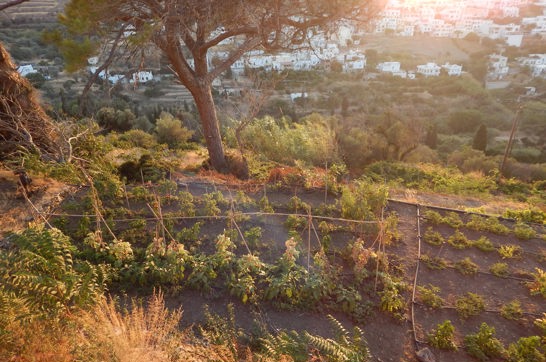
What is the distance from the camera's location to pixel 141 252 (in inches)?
147

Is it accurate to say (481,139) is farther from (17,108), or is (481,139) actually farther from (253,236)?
(17,108)

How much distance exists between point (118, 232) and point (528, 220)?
592 centimetres

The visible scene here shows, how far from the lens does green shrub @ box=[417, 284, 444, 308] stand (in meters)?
3.44

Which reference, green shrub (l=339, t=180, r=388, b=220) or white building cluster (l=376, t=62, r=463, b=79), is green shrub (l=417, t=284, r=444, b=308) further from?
white building cluster (l=376, t=62, r=463, b=79)

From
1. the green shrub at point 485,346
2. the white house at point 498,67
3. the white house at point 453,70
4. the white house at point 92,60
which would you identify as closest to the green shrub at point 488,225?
the green shrub at point 485,346

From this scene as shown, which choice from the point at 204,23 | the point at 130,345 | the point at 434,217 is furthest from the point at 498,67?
the point at 130,345

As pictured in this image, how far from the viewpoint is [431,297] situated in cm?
348

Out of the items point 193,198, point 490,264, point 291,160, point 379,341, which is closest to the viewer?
point 379,341

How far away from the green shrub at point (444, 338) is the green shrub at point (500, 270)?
140 cm

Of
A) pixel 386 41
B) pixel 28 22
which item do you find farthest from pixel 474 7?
pixel 28 22

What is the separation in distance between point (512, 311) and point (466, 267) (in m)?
0.70

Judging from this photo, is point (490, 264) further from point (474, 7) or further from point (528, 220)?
point (474, 7)

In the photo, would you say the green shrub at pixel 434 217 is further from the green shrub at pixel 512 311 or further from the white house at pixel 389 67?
the white house at pixel 389 67

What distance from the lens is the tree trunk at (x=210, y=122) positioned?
6.09 metres
